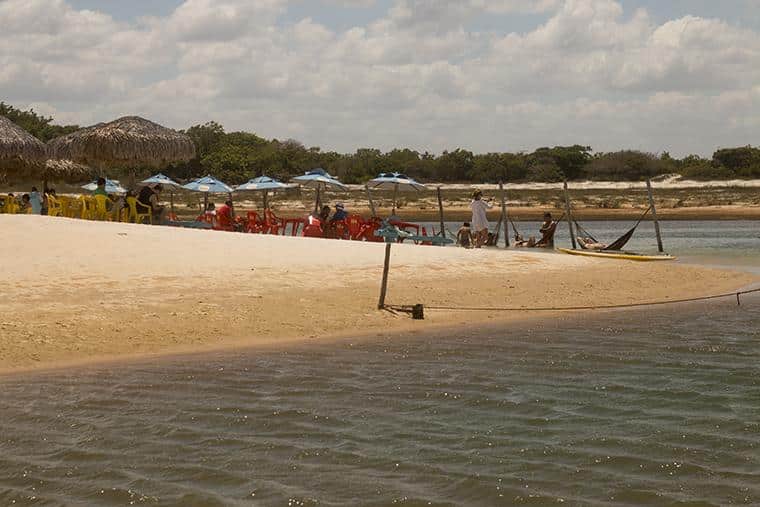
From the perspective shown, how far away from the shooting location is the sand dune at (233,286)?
10.9m

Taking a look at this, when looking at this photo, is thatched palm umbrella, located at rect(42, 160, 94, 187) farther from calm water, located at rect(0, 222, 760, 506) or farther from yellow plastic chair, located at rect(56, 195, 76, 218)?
calm water, located at rect(0, 222, 760, 506)

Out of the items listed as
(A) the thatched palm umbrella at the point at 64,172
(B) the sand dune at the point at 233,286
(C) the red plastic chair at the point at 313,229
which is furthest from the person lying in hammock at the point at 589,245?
(A) the thatched palm umbrella at the point at 64,172

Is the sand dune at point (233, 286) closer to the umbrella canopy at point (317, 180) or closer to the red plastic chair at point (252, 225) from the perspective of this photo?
the red plastic chair at point (252, 225)

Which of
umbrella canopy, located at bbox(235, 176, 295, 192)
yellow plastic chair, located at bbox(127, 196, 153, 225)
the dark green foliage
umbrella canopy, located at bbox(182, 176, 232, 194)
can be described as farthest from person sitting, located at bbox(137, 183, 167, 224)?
the dark green foliage

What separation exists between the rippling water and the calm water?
2cm

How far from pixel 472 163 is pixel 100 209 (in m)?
59.4

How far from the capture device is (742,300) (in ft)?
52.3

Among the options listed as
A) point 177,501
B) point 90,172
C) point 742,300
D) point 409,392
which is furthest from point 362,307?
point 90,172

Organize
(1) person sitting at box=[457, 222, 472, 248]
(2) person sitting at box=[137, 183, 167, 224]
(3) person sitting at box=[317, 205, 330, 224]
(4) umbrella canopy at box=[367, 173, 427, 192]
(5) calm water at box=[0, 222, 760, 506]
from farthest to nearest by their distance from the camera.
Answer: (4) umbrella canopy at box=[367, 173, 427, 192] < (1) person sitting at box=[457, 222, 472, 248] < (3) person sitting at box=[317, 205, 330, 224] < (2) person sitting at box=[137, 183, 167, 224] < (5) calm water at box=[0, 222, 760, 506]

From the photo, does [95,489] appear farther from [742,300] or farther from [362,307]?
[742,300]

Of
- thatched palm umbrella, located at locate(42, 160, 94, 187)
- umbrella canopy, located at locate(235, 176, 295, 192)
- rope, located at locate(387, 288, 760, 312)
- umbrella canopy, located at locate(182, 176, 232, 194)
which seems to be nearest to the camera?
rope, located at locate(387, 288, 760, 312)

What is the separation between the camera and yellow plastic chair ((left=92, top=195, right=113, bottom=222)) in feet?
69.2

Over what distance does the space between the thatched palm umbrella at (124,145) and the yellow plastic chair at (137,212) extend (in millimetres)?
2418

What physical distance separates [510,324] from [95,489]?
7748 mm
